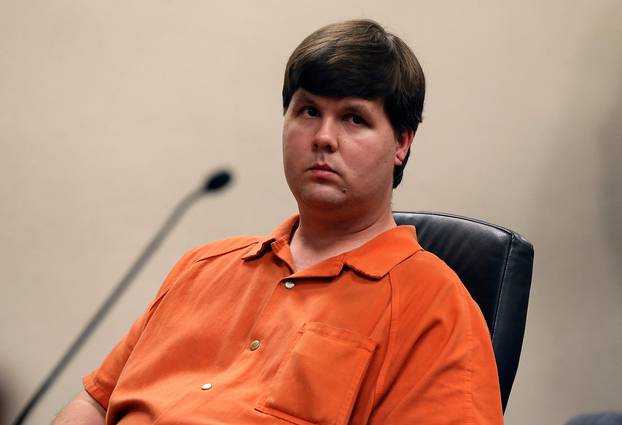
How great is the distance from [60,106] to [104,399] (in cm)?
93

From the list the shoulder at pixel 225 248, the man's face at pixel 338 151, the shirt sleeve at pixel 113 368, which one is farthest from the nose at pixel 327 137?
the shirt sleeve at pixel 113 368

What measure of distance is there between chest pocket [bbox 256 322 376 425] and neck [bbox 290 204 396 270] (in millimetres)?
203

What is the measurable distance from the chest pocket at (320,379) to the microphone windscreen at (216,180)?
40.1 inches

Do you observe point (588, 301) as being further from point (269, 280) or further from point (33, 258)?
point (33, 258)

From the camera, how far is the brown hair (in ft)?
3.83


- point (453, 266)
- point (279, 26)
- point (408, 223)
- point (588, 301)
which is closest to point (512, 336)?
point (453, 266)

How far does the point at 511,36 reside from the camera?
2006mm

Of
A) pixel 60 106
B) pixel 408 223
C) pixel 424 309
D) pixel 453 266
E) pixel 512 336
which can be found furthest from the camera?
pixel 60 106

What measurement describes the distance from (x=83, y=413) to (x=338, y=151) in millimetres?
610

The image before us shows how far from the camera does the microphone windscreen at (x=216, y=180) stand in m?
2.04

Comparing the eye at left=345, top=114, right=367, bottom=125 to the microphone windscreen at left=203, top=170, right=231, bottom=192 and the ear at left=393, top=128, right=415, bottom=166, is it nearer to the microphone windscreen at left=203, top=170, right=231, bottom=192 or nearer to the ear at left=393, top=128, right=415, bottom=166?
the ear at left=393, top=128, right=415, bottom=166

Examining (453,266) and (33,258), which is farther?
(33,258)

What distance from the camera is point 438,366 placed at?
3.26 ft

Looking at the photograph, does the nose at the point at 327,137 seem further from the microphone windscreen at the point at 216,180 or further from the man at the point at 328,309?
the microphone windscreen at the point at 216,180
